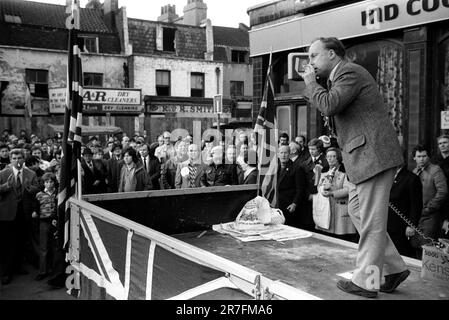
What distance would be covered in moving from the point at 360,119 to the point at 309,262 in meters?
1.42

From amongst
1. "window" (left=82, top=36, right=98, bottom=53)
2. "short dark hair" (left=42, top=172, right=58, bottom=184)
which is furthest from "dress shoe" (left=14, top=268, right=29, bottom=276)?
"window" (left=82, top=36, right=98, bottom=53)

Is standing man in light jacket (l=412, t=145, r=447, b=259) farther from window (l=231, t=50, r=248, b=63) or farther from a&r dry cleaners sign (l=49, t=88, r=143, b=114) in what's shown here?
window (l=231, t=50, r=248, b=63)

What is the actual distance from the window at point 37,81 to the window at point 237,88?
1215 cm

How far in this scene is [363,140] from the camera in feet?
10.0

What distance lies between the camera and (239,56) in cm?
3397

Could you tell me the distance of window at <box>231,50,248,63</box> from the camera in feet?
110

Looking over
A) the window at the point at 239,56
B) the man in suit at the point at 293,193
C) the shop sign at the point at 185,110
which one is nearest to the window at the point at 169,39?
the shop sign at the point at 185,110

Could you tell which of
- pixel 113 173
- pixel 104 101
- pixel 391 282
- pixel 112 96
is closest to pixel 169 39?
pixel 112 96

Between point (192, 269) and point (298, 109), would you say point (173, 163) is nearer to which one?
point (298, 109)

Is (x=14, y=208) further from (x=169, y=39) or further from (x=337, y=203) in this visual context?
(x=169, y=39)

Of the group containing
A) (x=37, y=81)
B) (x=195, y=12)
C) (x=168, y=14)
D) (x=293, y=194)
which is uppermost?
(x=168, y=14)

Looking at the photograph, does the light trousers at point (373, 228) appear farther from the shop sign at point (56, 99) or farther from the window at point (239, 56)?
the window at point (239, 56)
